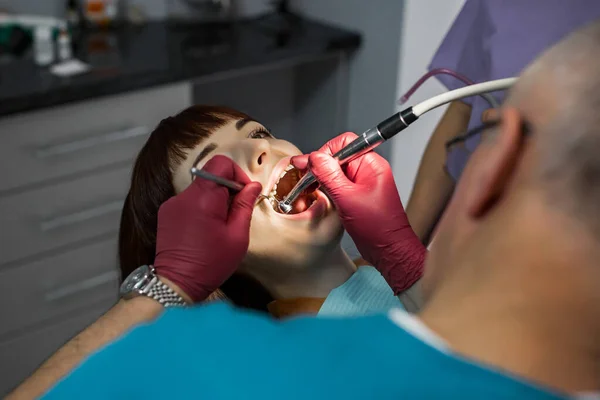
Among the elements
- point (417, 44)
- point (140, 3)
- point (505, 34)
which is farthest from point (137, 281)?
point (140, 3)

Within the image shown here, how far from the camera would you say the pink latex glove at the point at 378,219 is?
3.52ft

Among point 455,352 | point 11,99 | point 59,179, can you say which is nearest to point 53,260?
point 59,179

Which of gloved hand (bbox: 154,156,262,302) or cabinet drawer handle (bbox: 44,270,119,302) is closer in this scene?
gloved hand (bbox: 154,156,262,302)

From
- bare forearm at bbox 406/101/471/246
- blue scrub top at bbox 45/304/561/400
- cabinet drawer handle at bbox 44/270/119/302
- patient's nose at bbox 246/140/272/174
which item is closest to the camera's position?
blue scrub top at bbox 45/304/561/400

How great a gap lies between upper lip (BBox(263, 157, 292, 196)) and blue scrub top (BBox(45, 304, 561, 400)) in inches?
23.5

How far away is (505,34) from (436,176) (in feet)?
1.05

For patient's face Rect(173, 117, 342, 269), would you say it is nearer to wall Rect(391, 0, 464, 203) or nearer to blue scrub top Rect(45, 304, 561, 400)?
blue scrub top Rect(45, 304, 561, 400)

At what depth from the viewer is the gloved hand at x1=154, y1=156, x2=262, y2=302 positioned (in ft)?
3.19

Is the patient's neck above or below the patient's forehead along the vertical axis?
below

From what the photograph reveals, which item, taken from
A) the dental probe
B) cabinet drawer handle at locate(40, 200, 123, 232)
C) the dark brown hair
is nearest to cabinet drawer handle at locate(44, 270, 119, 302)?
cabinet drawer handle at locate(40, 200, 123, 232)

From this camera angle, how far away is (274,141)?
4.10ft

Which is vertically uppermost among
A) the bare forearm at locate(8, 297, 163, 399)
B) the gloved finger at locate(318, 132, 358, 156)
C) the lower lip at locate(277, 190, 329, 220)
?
the gloved finger at locate(318, 132, 358, 156)

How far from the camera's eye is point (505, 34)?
1.28m

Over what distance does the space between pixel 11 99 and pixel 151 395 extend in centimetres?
142
